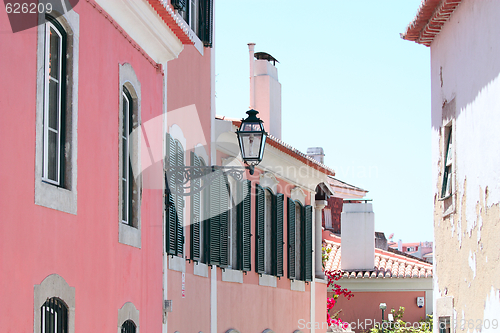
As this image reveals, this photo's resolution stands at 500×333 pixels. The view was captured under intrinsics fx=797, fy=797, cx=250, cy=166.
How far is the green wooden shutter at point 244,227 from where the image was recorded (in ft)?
48.6

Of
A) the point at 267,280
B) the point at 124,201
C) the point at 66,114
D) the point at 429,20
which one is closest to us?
the point at 66,114

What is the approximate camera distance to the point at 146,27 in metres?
9.08

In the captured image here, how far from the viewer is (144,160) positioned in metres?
9.24

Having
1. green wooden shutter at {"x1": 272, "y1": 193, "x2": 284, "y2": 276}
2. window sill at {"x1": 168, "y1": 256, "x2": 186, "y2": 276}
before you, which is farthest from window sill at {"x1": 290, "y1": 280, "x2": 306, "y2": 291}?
window sill at {"x1": 168, "y1": 256, "x2": 186, "y2": 276}

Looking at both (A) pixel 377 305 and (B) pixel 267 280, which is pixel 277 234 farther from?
(A) pixel 377 305

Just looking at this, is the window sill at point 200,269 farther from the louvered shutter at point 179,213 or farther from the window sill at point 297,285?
the window sill at point 297,285

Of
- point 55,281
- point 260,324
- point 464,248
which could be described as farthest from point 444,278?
point 55,281

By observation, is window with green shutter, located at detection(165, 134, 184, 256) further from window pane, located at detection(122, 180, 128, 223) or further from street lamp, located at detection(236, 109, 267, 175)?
window pane, located at detection(122, 180, 128, 223)

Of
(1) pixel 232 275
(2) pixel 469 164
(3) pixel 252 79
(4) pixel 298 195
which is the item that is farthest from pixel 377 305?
(2) pixel 469 164

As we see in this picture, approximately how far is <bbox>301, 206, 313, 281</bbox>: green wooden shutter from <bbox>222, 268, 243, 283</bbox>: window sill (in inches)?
173

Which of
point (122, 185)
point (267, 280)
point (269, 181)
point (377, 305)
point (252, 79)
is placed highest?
point (252, 79)

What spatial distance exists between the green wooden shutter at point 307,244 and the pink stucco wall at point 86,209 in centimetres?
964

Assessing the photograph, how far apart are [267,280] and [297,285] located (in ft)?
7.62

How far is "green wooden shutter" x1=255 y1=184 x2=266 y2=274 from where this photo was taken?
16.0 m
